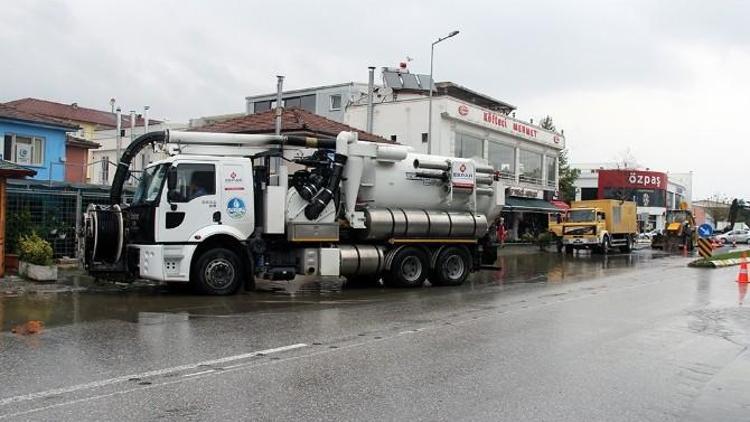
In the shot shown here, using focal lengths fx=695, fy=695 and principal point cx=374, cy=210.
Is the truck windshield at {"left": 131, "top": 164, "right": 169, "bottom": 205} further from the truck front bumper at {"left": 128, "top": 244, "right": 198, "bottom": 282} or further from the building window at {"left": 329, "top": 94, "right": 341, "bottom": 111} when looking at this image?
the building window at {"left": 329, "top": 94, "right": 341, "bottom": 111}

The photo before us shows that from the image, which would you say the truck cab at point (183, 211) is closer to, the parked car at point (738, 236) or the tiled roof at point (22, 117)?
the tiled roof at point (22, 117)

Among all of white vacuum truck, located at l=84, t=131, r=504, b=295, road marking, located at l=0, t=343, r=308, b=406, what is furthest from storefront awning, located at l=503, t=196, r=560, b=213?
road marking, located at l=0, t=343, r=308, b=406

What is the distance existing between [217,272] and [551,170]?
37768 millimetres

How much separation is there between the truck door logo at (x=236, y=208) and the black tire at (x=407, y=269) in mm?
3871

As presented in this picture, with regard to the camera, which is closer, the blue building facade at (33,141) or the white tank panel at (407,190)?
the white tank panel at (407,190)

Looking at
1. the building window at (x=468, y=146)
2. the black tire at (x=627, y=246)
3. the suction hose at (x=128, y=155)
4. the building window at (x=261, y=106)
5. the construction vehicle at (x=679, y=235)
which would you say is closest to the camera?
the suction hose at (x=128, y=155)

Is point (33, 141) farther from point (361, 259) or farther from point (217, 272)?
point (361, 259)

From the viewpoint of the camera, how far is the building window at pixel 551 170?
4750cm

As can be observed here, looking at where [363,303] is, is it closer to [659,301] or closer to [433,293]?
[433,293]

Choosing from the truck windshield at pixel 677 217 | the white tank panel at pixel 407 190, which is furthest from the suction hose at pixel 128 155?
the truck windshield at pixel 677 217

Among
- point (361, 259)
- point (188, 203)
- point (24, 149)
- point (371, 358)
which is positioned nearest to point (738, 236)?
point (361, 259)

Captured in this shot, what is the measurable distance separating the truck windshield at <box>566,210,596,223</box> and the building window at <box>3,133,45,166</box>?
83.1 feet

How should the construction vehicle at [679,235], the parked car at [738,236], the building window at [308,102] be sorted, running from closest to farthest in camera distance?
1. the construction vehicle at [679,235]
2. the building window at [308,102]
3. the parked car at [738,236]

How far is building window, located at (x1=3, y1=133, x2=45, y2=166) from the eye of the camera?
96.0ft
